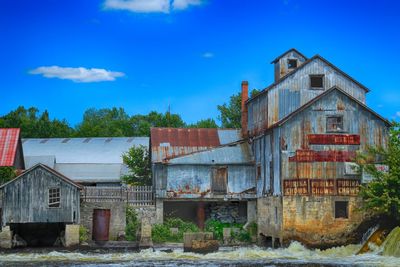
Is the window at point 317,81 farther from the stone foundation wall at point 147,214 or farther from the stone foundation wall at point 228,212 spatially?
the stone foundation wall at point 147,214

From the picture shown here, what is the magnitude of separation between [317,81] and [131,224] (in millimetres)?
14900

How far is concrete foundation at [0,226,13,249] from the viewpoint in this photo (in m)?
42.8

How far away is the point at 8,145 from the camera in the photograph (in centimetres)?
4959

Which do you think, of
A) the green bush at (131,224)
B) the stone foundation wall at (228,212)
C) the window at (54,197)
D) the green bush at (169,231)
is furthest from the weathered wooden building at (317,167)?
the window at (54,197)

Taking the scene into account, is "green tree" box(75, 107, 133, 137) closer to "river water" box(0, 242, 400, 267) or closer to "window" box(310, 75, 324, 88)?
"window" box(310, 75, 324, 88)

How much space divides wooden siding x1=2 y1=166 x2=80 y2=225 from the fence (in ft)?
8.91

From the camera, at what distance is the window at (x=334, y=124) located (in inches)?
1711

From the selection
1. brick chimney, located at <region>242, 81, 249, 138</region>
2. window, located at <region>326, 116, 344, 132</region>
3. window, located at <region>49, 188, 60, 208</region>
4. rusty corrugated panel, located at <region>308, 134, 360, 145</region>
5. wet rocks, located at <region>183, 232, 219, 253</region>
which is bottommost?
wet rocks, located at <region>183, 232, 219, 253</region>

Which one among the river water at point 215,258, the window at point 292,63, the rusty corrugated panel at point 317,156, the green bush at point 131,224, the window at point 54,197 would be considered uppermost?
the window at point 292,63

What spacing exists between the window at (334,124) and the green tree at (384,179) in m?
2.03

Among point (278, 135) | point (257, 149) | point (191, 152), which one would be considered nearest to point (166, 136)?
point (191, 152)

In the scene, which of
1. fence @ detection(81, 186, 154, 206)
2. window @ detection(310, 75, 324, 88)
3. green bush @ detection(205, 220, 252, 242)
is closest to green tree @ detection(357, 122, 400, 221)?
window @ detection(310, 75, 324, 88)

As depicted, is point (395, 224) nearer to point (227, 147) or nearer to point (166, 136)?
point (227, 147)

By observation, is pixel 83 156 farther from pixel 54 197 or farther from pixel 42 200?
pixel 42 200
